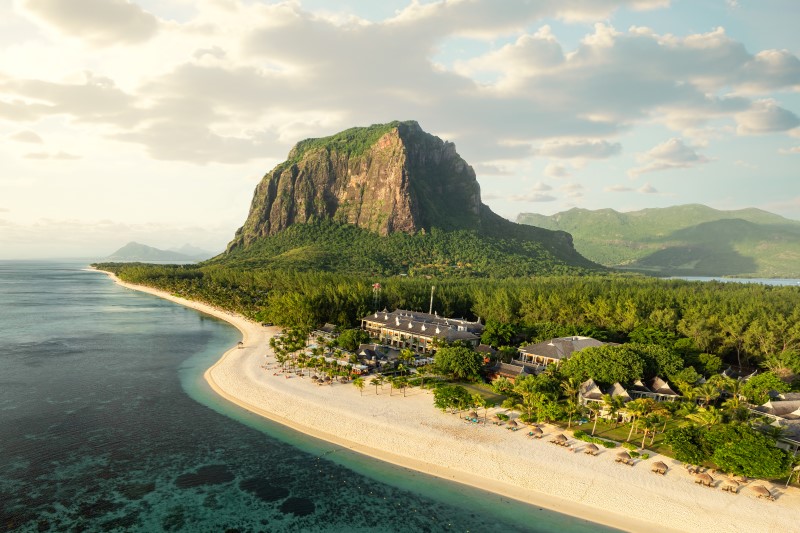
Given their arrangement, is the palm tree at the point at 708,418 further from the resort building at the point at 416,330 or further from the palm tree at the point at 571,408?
the resort building at the point at 416,330

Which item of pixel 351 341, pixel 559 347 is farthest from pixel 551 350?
pixel 351 341

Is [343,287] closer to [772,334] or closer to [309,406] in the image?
[309,406]

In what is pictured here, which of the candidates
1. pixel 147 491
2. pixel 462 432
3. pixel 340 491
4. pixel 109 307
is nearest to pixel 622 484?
pixel 462 432

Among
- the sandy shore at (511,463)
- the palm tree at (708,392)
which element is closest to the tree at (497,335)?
the sandy shore at (511,463)

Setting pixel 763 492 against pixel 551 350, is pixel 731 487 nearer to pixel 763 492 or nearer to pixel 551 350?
pixel 763 492

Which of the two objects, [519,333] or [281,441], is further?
[519,333]
